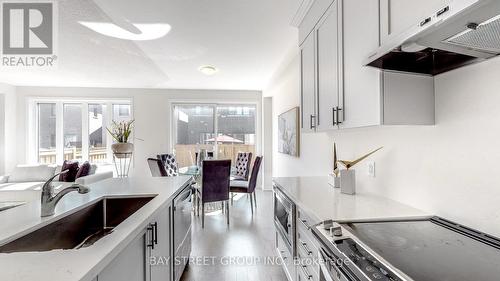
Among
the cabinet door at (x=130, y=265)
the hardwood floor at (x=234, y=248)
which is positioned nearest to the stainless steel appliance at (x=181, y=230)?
the hardwood floor at (x=234, y=248)

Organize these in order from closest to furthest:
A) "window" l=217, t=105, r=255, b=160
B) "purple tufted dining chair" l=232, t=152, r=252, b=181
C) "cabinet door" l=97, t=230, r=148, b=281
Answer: "cabinet door" l=97, t=230, r=148, b=281 → "purple tufted dining chair" l=232, t=152, r=252, b=181 → "window" l=217, t=105, r=255, b=160

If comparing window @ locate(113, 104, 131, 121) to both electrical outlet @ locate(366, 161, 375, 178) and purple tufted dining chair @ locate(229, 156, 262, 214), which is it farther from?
electrical outlet @ locate(366, 161, 375, 178)

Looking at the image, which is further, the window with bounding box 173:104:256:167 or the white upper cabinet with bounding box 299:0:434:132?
the window with bounding box 173:104:256:167

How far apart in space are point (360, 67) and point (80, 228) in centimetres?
203

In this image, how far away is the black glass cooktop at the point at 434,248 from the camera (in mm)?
804

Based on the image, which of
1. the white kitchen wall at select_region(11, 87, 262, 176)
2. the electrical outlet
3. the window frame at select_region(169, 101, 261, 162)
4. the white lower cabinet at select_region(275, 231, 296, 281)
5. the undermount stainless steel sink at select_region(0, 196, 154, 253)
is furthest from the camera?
the window frame at select_region(169, 101, 261, 162)

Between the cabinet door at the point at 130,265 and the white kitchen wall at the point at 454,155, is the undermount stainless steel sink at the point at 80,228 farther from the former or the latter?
the white kitchen wall at the point at 454,155

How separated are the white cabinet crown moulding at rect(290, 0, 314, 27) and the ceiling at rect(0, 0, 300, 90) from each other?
0.05 metres

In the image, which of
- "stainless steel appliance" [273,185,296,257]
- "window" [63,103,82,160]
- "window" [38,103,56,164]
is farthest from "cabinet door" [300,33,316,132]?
"window" [38,103,56,164]

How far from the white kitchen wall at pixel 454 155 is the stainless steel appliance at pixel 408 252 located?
0.11m

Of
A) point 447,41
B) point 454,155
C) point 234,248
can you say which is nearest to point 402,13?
point 447,41

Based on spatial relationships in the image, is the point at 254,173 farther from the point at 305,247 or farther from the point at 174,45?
the point at 305,247

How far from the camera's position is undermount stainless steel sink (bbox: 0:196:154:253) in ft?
3.91

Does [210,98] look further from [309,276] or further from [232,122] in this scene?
[309,276]
